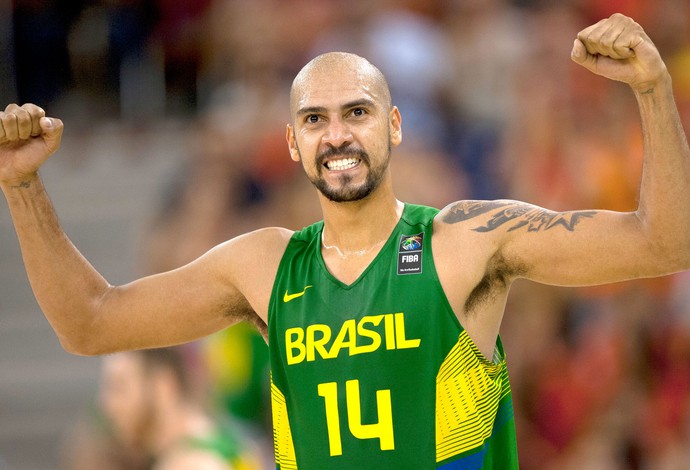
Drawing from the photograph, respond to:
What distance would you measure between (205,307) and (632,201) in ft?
13.6

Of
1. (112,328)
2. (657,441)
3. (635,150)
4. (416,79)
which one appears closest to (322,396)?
(112,328)

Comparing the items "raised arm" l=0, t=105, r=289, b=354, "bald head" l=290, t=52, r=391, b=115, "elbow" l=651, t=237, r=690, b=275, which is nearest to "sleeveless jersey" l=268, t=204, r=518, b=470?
"raised arm" l=0, t=105, r=289, b=354

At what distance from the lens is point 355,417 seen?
3766 millimetres

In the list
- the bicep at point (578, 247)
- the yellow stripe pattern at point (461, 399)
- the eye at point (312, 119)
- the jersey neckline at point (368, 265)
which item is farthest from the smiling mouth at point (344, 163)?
the yellow stripe pattern at point (461, 399)

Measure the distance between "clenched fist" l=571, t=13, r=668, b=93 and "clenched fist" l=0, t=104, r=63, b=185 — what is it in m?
1.67

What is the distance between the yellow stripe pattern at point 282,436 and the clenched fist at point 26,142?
1.05 meters

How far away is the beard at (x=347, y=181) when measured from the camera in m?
3.84

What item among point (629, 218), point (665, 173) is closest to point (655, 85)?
point (665, 173)

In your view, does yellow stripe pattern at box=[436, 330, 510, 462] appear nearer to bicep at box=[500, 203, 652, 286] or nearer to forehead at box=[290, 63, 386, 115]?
bicep at box=[500, 203, 652, 286]

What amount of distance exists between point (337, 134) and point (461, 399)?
0.88 m

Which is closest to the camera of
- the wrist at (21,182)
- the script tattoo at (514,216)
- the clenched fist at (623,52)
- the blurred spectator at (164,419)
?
the clenched fist at (623,52)

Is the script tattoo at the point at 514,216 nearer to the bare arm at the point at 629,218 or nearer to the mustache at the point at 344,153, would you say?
the bare arm at the point at 629,218

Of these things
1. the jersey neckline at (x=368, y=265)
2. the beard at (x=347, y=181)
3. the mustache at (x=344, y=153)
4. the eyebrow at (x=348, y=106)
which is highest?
the eyebrow at (x=348, y=106)

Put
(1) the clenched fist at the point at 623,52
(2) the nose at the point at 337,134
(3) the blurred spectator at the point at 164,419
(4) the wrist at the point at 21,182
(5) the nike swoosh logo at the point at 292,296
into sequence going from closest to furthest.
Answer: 1. (1) the clenched fist at the point at 623,52
2. (2) the nose at the point at 337,134
3. (5) the nike swoosh logo at the point at 292,296
4. (4) the wrist at the point at 21,182
5. (3) the blurred spectator at the point at 164,419
